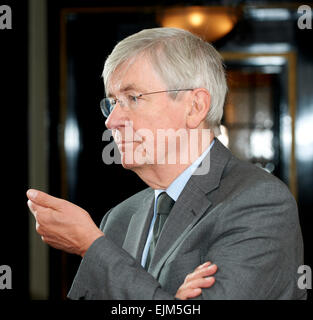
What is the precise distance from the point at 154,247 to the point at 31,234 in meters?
3.07

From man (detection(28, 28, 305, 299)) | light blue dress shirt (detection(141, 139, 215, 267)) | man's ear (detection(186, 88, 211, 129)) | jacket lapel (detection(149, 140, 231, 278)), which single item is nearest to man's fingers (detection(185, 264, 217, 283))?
man (detection(28, 28, 305, 299))

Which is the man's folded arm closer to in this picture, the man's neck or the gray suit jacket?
the gray suit jacket

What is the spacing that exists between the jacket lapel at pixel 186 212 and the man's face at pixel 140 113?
11 cm

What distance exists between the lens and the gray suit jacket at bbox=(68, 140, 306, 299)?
3.37 ft

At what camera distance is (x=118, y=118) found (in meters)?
1.25

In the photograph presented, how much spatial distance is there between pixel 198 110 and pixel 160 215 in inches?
10.8

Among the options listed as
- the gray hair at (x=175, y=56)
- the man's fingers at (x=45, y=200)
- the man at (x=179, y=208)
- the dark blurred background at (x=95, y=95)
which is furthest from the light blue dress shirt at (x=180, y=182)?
the dark blurred background at (x=95, y=95)

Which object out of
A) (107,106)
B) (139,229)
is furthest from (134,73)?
(139,229)

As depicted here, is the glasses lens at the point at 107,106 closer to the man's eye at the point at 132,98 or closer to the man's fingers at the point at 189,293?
the man's eye at the point at 132,98

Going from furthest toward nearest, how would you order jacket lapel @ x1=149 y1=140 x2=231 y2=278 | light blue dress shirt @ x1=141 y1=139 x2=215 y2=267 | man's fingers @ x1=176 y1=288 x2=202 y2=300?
light blue dress shirt @ x1=141 y1=139 x2=215 y2=267, jacket lapel @ x1=149 y1=140 x2=231 y2=278, man's fingers @ x1=176 y1=288 x2=202 y2=300

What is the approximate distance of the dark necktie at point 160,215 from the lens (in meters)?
1.24
